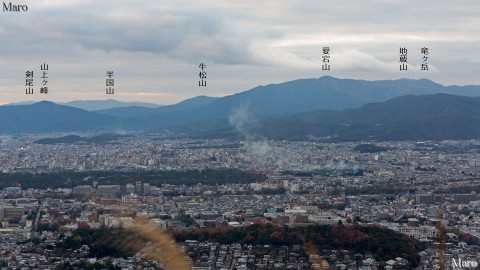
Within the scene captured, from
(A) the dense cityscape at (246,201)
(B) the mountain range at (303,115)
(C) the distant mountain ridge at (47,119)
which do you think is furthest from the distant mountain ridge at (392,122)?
(C) the distant mountain ridge at (47,119)

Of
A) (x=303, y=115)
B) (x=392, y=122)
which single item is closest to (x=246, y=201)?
(x=392, y=122)

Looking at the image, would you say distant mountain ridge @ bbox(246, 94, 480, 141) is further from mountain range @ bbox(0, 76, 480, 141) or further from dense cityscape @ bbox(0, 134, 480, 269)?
dense cityscape @ bbox(0, 134, 480, 269)

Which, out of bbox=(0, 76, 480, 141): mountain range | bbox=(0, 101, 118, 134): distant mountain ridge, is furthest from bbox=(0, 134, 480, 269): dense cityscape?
bbox=(0, 101, 118, 134): distant mountain ridge

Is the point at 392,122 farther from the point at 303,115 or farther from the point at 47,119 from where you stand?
the point at 47,119

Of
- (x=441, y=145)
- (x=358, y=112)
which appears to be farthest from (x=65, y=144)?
(x=358, y=112)

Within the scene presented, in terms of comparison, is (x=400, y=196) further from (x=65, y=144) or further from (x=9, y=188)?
(x=65, y=144)
